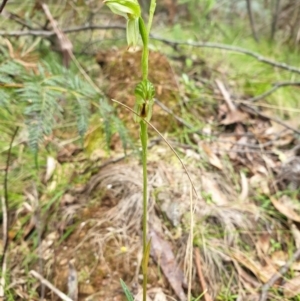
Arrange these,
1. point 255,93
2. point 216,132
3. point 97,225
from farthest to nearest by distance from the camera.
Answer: point 255,93
point 216,132
point 97,225

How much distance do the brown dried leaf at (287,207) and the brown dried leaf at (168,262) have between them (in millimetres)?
552

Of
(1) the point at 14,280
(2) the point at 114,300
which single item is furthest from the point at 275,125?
(1) the point at 14,280

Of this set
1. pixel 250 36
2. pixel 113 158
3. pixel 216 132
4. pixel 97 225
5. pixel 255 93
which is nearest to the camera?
pixel 97 225

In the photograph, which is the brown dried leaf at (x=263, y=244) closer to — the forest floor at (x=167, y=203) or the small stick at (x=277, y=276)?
the forest floor at (x=167, y=203)

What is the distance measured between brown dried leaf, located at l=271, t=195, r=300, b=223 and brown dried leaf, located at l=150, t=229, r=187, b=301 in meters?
0.55

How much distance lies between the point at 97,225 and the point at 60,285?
0.26 metres

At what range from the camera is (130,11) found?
0.77 m

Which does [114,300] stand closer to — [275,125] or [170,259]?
[170,259]

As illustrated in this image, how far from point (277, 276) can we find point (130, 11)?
1.05m

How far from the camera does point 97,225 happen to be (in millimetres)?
1498

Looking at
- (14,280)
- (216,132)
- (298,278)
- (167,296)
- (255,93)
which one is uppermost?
(255,93)

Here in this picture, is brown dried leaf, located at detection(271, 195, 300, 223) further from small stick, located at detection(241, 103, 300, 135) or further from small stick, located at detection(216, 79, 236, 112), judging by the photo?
small stick, located at detection(216, 79, 236, 112)

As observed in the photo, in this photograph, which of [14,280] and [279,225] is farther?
[279,225]

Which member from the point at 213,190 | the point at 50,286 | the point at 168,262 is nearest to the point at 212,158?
the point at 213,190
